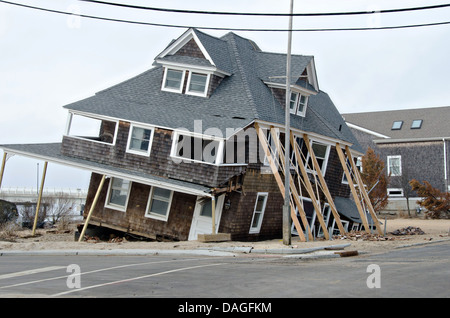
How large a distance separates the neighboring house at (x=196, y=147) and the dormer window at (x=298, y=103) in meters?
0.06

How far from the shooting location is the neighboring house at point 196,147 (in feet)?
82.9

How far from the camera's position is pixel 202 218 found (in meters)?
25.6

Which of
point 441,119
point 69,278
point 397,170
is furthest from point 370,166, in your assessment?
point 69,278

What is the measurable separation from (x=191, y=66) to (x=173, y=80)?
141 centimetres

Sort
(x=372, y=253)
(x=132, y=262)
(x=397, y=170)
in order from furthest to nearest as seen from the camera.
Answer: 1. (x=397, y=170)
2. (x=372, y=253)
3. (x=132, y=262)

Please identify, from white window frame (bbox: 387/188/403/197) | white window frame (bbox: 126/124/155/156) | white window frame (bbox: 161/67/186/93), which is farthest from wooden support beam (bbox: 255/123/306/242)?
white window frame (bbox: 387/188/403/197)

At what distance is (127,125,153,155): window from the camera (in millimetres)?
26562

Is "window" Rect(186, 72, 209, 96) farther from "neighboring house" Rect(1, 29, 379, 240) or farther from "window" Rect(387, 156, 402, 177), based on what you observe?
"window" Rect(387, 156, 402, 177)

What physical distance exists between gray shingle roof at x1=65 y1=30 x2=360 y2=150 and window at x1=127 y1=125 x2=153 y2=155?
50 cm

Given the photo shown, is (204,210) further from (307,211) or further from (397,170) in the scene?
(397,170)

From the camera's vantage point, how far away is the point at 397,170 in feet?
170

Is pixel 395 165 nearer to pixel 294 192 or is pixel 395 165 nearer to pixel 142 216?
pixel 294 192

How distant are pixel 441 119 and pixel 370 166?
9.95m

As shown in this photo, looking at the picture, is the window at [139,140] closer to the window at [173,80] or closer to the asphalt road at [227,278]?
the window at [173,80]
